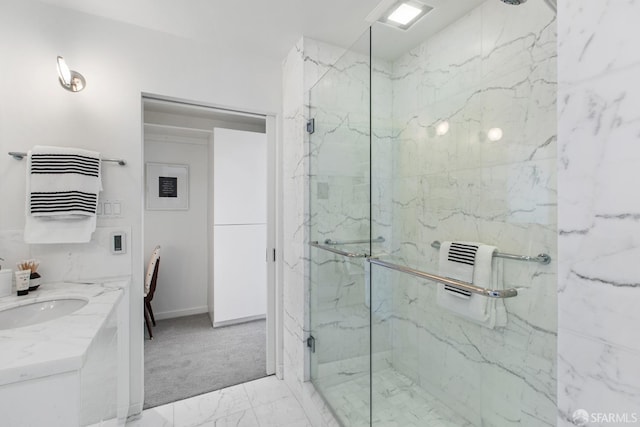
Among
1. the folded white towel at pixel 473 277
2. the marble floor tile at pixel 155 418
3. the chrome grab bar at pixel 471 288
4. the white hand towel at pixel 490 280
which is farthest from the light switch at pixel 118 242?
the white hand towel at pixel 490 280

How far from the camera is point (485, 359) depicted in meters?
1.59

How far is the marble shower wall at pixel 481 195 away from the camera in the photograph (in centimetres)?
133

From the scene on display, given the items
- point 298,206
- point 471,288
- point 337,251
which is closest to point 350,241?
point 337,251

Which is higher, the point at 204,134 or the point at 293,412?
the point at 204,134

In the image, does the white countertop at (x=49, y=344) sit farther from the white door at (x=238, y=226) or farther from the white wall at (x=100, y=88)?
the white door at (x=238, y=226)

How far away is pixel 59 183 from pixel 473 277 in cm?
226

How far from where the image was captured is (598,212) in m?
0.54

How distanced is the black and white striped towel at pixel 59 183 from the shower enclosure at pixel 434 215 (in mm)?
1322

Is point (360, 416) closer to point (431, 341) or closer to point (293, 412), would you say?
point (293, 412)

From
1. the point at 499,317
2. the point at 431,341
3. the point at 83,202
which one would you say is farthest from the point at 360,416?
the point at 83,202

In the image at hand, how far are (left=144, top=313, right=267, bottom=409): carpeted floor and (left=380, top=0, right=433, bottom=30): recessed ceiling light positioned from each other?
8.66 ft

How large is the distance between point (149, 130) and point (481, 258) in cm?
338

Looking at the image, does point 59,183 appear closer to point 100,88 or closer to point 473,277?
point 100,88

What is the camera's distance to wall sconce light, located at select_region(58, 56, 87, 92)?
5.28 ft
